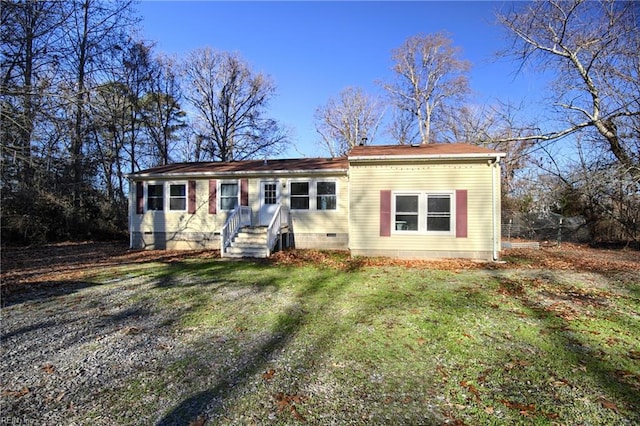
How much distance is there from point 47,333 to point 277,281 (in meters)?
4.13

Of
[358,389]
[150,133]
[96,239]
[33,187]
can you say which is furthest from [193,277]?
[150,133]

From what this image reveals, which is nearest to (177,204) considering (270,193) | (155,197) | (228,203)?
(155,197)

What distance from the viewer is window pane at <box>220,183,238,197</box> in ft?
44.2

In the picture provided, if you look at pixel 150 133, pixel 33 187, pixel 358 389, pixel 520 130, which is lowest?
pixel 358 389

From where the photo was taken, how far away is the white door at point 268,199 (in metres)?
13.1

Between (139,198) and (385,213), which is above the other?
(139,198)

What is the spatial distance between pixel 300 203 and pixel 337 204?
1459 millimetres

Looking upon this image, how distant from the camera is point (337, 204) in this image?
12.6 m

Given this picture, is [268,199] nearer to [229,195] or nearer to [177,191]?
[229,195]

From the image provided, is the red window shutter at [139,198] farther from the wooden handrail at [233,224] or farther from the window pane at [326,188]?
the window pane at [326,188]

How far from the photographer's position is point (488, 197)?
1016 cm

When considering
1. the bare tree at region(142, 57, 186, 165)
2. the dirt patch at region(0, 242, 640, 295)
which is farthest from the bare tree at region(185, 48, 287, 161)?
the dirt patch at region(0, 242, 640, 295)

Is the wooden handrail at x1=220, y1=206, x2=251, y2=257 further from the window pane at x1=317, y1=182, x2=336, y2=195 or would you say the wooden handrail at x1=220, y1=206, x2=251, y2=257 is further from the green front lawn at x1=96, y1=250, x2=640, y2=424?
the green front lawn at x1=96, y1=250, x2=640, y2=424

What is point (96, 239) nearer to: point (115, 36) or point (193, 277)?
point (115, 36)
